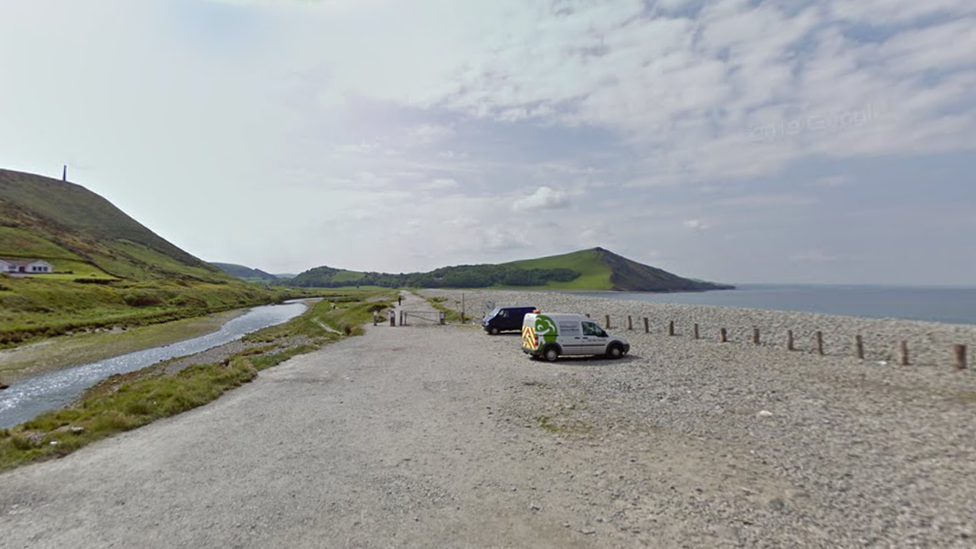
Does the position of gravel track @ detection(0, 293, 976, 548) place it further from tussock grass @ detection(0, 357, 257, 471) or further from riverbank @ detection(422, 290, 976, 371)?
riverbank @ detection(422, 290, 976, 371)

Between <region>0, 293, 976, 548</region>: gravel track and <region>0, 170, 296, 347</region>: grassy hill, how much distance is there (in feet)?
155

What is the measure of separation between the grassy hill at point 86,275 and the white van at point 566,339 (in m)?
49.3

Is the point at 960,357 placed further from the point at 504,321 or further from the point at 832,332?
the point at 504,321

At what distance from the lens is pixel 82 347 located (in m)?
41.6

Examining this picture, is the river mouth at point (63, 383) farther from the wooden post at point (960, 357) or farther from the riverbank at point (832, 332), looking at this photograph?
the wooden post at point (960, 357)

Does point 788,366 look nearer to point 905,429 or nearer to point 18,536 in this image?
point 905,429

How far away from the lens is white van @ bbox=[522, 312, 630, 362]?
23734 millimetres

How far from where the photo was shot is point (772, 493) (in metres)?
8.04

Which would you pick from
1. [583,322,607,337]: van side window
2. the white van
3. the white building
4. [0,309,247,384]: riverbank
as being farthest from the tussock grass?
the white building

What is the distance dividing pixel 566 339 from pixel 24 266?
382ft

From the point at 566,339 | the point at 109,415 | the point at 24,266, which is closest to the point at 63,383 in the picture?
the point at 109,415

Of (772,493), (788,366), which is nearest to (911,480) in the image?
(772,493)

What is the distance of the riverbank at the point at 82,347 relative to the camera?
109 ft

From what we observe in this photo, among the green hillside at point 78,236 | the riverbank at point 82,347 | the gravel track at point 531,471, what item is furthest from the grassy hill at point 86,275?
the gravel track at point 531,471
